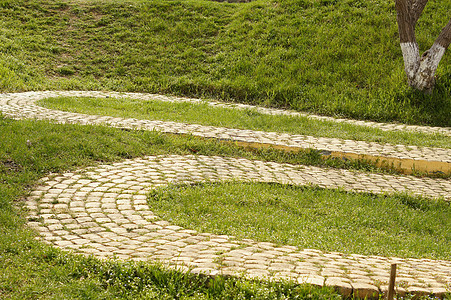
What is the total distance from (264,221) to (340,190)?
71.5 inches

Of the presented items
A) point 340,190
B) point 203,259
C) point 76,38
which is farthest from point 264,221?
point 76,38

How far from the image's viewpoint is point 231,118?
32.3ft

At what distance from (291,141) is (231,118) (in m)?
1.92

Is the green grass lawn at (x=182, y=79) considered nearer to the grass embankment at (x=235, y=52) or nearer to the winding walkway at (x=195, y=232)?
the grass embankment at (x=235, y=52)

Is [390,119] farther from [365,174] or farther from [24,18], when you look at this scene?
[24,18]

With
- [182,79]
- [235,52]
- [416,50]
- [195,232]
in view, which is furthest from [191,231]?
[235,52]

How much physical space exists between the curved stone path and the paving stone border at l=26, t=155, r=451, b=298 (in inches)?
19.3

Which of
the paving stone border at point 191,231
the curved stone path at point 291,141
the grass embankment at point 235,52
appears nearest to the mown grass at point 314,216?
the paving stone border at point 191,231

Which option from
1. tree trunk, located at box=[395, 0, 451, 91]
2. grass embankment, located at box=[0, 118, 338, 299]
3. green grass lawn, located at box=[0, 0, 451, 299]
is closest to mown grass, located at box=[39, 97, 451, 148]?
green grass lawn, located at box=[0, 0, 451, 299]

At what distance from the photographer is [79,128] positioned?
299 inches

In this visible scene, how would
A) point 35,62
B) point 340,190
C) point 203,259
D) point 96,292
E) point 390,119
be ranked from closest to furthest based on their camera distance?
1. point 96,292
2. point 203,259
3. point 340,190
4. point 390,119
5. point 35,62

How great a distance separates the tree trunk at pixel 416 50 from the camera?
11.3 meters

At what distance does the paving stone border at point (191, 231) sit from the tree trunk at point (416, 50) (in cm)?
→ 480

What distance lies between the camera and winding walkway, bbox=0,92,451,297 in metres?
3.68
